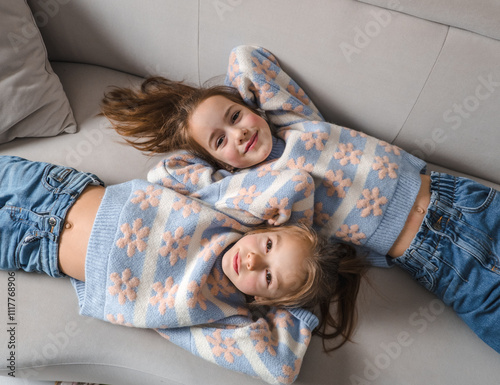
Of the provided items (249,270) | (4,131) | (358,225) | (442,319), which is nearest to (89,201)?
(4,131)

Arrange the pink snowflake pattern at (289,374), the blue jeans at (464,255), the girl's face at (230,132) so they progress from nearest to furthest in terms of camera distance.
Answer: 1. the pink snowflake pattern at (289,374)
2. the blue jeans at (464,255)
3. the girl's face at (230,132)

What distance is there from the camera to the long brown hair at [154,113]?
131 cm

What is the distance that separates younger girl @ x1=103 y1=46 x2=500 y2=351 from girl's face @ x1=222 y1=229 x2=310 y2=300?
12 cm

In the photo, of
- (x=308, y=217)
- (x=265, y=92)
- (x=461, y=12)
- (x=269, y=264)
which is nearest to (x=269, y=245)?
(x=269, y=264)

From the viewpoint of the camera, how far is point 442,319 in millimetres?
1134

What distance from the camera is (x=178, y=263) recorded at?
3.61 feet

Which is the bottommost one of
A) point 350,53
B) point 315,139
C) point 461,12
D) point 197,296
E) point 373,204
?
point 197,296

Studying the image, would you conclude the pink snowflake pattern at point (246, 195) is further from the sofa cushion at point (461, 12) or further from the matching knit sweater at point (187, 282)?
the sofa cushion at point (461, 12)

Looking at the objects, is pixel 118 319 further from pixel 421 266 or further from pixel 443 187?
pixel 443 187

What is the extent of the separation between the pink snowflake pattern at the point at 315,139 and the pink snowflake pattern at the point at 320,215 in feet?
0.54

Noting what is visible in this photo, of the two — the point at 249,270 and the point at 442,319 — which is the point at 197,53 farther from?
the point at 442,319

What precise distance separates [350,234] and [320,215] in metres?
0.10

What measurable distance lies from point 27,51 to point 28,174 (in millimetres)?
397

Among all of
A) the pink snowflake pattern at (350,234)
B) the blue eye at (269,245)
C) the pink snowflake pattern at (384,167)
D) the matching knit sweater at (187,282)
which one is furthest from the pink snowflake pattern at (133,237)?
the pink snowflake pattern at (384,167)
